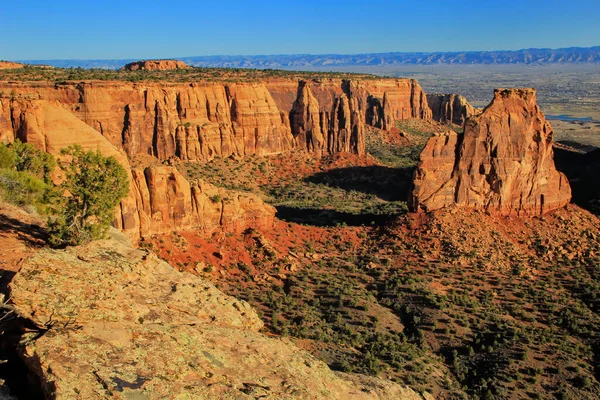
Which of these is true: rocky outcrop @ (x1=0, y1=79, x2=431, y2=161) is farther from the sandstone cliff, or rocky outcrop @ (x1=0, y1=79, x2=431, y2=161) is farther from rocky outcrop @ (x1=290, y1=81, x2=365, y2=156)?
the sandstone cliff

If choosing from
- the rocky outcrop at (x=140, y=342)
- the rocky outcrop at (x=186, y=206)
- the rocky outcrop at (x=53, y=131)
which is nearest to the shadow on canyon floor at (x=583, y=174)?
the rocky outcrop at (x=186, y=206)

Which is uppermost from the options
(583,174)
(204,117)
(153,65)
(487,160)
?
(153,65)

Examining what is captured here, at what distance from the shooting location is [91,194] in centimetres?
2389

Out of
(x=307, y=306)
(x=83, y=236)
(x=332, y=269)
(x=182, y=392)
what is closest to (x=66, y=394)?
(x=182, y=392)

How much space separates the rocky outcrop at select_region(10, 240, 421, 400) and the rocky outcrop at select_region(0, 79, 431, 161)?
5381 centimetres

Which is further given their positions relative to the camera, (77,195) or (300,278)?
(300,278)

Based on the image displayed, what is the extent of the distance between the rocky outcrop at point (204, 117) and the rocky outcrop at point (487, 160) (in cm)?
4084

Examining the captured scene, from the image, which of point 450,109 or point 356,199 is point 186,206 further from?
point 450,109

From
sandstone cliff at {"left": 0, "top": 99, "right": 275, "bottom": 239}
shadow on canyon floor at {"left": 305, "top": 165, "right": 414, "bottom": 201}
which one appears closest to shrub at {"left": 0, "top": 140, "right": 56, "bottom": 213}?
A: sandstone cliff at {"left": 0, "top": 99, "right": 275, "bottom": 239}

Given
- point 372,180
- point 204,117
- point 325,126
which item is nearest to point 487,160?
point 372,180

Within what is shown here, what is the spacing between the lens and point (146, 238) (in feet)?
119

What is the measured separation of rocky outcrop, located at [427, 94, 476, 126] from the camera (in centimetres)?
13373

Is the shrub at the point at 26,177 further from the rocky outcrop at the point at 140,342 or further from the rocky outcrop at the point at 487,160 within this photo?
the rocky outcrop at the point at 487,160

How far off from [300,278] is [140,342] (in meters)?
25.6
